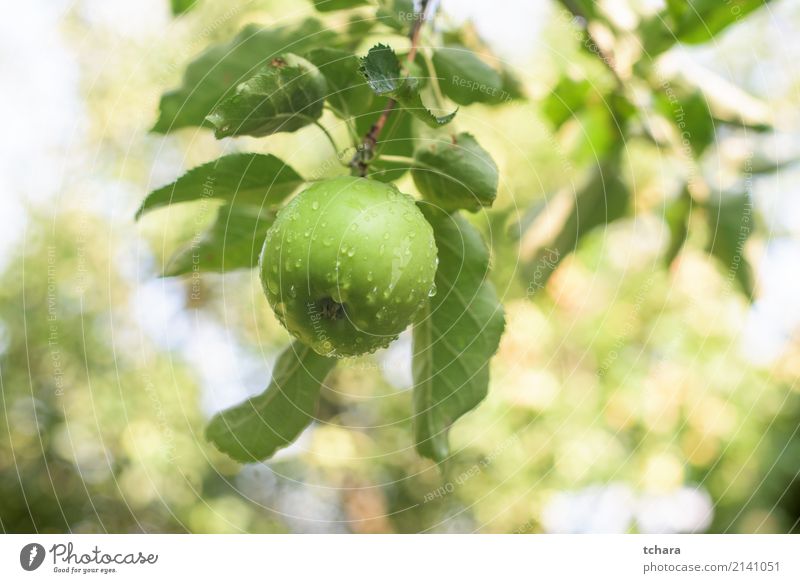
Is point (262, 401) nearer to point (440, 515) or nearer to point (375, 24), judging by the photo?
point (375, 24)

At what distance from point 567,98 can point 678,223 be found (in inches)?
11.9

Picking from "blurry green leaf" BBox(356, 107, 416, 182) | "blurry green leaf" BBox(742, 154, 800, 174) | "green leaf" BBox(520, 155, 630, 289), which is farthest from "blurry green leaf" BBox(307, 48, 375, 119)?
"blurry green leaf" BBox(742, 154, 800, 174)

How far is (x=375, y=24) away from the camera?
957 mm

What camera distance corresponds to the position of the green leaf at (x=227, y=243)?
29.3 inches

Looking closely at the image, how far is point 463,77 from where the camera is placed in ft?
2.60

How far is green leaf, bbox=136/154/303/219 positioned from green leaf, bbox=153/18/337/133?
0.22 meters

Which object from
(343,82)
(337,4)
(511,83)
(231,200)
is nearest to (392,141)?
(343,82)

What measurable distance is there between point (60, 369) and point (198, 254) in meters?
1.88

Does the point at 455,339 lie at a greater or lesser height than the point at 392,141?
lesser

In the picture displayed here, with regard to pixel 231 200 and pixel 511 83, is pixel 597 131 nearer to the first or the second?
pixel 511 83

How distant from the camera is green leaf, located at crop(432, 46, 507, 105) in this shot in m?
0.79

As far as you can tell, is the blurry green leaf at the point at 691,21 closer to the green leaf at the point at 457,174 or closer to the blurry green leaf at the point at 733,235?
the blurry green leaf at the point at 733,235

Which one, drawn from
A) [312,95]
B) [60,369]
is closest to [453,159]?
[312,95]

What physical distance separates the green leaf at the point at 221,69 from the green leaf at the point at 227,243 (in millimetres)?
203
